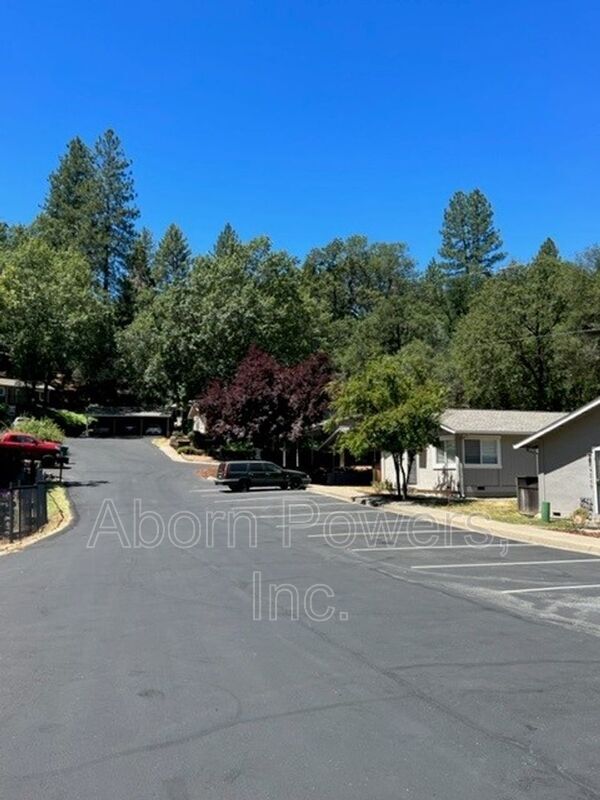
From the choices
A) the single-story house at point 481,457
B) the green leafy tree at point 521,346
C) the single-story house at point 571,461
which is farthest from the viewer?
the green leafy tree at point 521,346

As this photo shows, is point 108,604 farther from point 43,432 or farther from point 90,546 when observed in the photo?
point 43,432

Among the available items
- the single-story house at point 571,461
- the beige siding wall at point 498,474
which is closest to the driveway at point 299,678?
the single-story house at point 571,461

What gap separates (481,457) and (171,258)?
65.8 metres

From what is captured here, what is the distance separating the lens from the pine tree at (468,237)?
255ft

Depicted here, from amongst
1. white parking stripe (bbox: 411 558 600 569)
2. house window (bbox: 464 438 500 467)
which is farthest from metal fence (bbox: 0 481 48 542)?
house window (bbox: 464 438 500 467)

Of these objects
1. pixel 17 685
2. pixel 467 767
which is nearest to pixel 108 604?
pixel 17 685

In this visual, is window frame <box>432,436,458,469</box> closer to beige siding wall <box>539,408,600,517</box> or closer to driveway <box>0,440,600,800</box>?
beige siding wall <box>539,408,600,517</box>

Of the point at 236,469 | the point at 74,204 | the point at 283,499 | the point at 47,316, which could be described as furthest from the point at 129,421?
the point at 283,499

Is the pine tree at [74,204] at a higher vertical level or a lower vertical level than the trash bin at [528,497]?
higher

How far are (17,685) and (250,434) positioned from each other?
124 feet

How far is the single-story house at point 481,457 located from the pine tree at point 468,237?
47637 millimetres

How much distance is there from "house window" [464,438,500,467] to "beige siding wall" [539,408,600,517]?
6718 mm

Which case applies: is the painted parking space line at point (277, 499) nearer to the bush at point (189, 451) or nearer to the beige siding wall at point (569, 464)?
the beige siding wall at point (569, 464)

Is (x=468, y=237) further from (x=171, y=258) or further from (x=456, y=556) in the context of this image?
(x=456, y=556)
